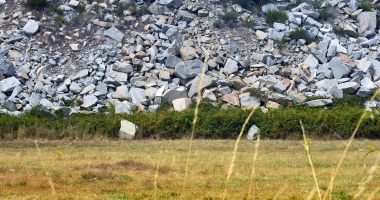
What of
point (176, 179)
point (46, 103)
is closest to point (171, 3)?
point (46, 103)

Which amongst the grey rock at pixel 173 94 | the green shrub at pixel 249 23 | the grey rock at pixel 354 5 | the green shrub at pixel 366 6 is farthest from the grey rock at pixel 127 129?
the green shrub at pixel 366 6

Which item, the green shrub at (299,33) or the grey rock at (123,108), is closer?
the grey rock at (123,108)

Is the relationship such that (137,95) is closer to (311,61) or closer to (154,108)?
(154,108)

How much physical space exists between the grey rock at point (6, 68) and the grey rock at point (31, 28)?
4.19 metres

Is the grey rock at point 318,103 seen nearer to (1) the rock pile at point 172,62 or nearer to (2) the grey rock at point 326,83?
(1) the rock pile at point 172,62

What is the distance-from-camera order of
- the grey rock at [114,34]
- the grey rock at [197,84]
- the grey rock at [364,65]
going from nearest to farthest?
the grey rock at [197,84]
the grey rock at [364,65]
the grey rock at [114,34]

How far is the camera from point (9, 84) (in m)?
19.8

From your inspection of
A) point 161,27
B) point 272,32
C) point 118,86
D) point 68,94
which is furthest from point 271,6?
point 68,94

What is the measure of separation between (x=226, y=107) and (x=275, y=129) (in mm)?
3531

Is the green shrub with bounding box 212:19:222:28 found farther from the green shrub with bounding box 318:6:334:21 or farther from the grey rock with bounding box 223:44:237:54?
the green shrub with bounding box 318:6:334:21

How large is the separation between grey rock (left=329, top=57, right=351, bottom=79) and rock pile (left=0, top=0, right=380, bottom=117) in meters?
0.07

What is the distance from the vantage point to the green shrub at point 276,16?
2762cm

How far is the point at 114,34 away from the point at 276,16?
1448 centimetres

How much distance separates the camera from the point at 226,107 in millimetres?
18562
